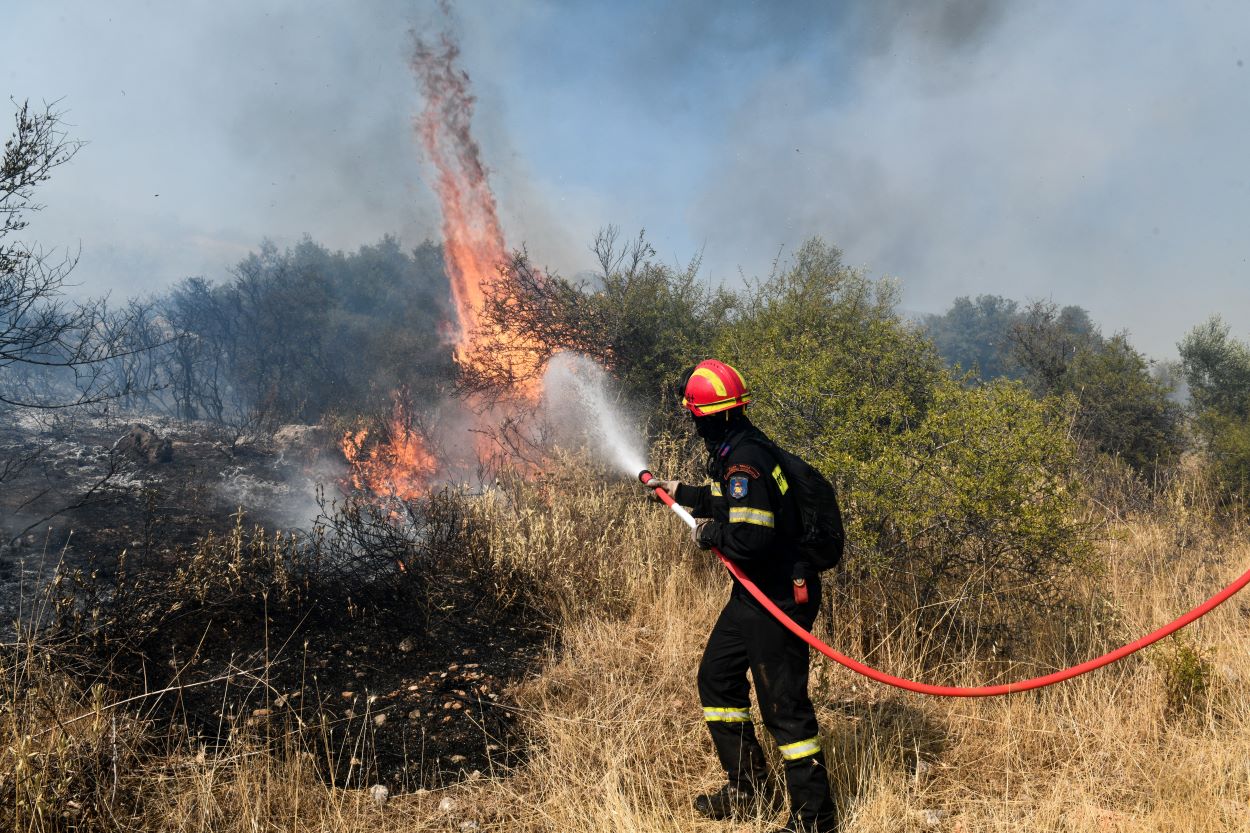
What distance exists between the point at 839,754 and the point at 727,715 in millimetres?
883

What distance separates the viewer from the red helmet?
327 cm

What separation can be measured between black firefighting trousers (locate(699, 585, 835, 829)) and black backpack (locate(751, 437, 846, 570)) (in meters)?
0.19

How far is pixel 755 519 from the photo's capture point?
117 inches

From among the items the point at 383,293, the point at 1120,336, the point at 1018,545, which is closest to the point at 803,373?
the point at 1018,545

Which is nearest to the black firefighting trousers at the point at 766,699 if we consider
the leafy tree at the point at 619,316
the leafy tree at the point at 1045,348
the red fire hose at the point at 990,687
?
the red fire hose at the point at 990,687

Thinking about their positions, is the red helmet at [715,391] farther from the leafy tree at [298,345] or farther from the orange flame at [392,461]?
the leafy tree at [298,345]

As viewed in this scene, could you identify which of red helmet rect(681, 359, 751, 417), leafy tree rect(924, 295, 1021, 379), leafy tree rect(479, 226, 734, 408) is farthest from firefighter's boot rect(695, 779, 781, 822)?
leafy tree rect(924, 295, 1021, 379)

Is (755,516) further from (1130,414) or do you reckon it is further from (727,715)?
(1130,414)

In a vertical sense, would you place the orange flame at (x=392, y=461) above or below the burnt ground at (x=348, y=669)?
above

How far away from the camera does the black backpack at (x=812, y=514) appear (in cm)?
313

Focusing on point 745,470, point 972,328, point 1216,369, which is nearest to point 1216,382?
point 1216,369

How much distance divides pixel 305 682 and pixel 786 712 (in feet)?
11.0

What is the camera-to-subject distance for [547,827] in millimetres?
3105

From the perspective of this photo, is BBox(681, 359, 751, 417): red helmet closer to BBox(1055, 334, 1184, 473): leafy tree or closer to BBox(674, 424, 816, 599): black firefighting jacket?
BBox(674, 424, 816, 599): black firefighting jacket
